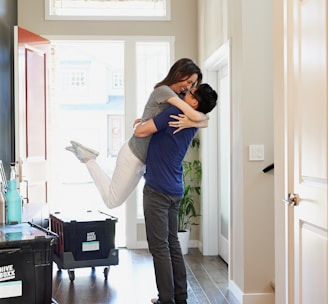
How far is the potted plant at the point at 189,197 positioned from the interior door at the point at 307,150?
95.9 inches

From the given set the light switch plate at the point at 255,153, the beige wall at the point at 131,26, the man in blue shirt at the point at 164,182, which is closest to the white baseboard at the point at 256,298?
the man in blue shirt at the point at 164,182

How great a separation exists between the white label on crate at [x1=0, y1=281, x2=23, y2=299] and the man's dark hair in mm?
1355

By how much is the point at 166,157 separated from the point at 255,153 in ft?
2.39

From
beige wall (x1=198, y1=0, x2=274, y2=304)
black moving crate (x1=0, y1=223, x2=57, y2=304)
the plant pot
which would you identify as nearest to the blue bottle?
black moving crate (x1=0, y1=223, x2=57, y2=304)

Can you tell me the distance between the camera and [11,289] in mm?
1949

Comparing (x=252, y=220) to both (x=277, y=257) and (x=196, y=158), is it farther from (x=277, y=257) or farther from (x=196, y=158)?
(x=196, y=158)

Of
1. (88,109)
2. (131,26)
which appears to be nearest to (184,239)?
(131,26)

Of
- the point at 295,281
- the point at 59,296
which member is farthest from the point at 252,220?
the point at 59,296

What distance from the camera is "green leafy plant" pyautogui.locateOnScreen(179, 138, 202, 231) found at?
4590 millimetres

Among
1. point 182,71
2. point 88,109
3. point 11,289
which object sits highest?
point 88,109

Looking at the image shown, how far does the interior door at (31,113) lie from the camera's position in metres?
4.05

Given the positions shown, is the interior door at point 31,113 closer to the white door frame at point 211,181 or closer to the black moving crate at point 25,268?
the white door frame at point 211,181

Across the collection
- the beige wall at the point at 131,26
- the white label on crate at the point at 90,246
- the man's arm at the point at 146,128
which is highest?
the beige wall at the point at 131,26

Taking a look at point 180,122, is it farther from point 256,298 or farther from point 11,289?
point 256,298
